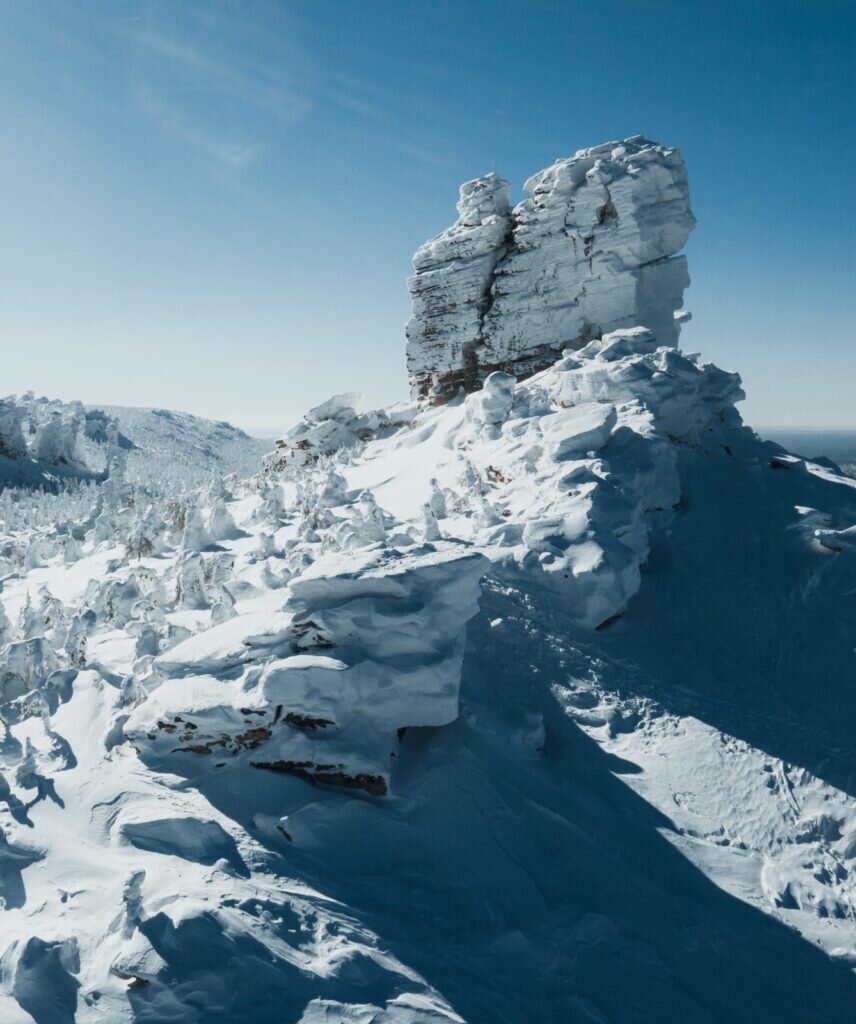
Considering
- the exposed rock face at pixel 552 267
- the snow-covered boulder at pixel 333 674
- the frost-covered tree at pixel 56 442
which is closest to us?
the snow-covered boulder at pixel 333 674

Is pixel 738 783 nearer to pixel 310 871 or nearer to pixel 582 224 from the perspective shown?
pixel 310 871

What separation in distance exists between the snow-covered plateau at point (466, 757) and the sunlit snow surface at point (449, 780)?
0.04 metres

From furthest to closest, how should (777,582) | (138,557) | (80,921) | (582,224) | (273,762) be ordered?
1. (582,224)
2. (138,557)
3. (777,582)
4. (273,762)
5. (80,921)

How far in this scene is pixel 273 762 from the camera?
7.64m

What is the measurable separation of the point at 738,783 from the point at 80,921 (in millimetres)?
8602

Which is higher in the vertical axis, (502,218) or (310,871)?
(502,218)

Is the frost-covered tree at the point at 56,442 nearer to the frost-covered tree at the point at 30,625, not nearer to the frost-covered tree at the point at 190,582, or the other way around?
the frost-covered tree at the point at 30,625

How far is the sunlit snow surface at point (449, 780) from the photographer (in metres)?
5.71

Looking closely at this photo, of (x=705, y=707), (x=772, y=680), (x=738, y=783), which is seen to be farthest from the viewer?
(x=772, y=680)

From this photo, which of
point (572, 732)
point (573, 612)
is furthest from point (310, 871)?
point (573, 612)

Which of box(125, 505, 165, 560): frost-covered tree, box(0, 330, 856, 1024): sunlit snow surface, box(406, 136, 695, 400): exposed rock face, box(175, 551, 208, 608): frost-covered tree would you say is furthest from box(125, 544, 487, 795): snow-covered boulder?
box(406, 136, 695, 400): exposed rock face

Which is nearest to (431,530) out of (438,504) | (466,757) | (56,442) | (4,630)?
(438,504)

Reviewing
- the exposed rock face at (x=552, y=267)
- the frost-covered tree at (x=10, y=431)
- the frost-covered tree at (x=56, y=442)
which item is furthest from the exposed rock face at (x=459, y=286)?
the frost-covered tree at (x=56, y=442)

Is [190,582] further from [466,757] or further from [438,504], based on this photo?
[466,757]
